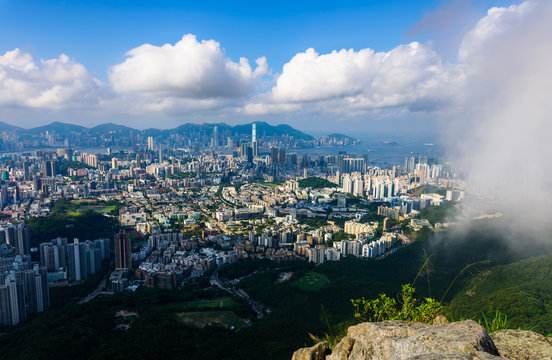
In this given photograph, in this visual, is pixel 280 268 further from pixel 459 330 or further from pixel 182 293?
pixel 459 330

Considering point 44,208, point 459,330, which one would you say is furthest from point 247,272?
point 44,208

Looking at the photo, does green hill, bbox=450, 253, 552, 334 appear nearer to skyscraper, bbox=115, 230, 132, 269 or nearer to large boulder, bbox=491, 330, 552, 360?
large boulder, bbox=491, 330, 552, 360

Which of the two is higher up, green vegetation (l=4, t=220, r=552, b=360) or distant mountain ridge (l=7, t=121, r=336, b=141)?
distant mountain ridge (l=7, t=121, r=336, b=141)

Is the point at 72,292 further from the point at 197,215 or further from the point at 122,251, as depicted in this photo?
the point at 197,215

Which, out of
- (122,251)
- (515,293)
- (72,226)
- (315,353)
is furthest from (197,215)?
(315,353)

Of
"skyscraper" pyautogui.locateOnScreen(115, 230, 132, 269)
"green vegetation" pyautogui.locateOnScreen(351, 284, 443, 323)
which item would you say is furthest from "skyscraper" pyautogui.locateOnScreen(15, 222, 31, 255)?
"green vegetation" pyautogui.locateOnScreen(351, 284, 443, 323)
